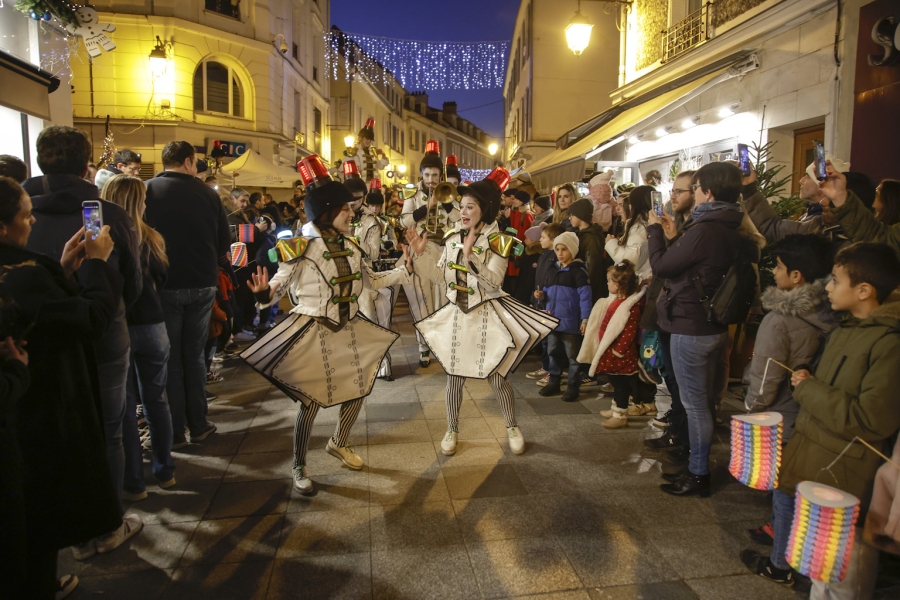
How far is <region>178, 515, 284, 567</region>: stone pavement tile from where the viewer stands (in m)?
2.76

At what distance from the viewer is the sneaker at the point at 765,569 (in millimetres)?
2551

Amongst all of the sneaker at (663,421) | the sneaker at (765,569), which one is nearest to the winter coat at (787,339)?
the sneaker at (765,569)

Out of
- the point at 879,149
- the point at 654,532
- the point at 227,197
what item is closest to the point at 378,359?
the point at 654,532

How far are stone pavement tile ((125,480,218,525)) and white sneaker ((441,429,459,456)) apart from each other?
1612 millimetres

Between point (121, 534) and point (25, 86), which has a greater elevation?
point (25, 86)

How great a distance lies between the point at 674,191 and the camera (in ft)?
12.7

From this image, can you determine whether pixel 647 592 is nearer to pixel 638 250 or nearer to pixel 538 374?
pixel 638 250

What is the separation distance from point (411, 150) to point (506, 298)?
1670 inches

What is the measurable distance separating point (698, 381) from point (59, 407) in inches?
132

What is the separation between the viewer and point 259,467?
382 centimetres

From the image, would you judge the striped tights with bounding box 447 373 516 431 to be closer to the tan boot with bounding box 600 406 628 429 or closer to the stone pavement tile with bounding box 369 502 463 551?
the stone pavement tile with bounding box 369 502 463 551

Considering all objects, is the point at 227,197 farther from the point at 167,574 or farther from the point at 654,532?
the point at 654,532

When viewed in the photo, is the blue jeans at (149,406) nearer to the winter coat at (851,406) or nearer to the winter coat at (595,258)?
the winter coat at (851,406)

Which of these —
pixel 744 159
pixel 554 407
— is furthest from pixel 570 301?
pixel 744 159
